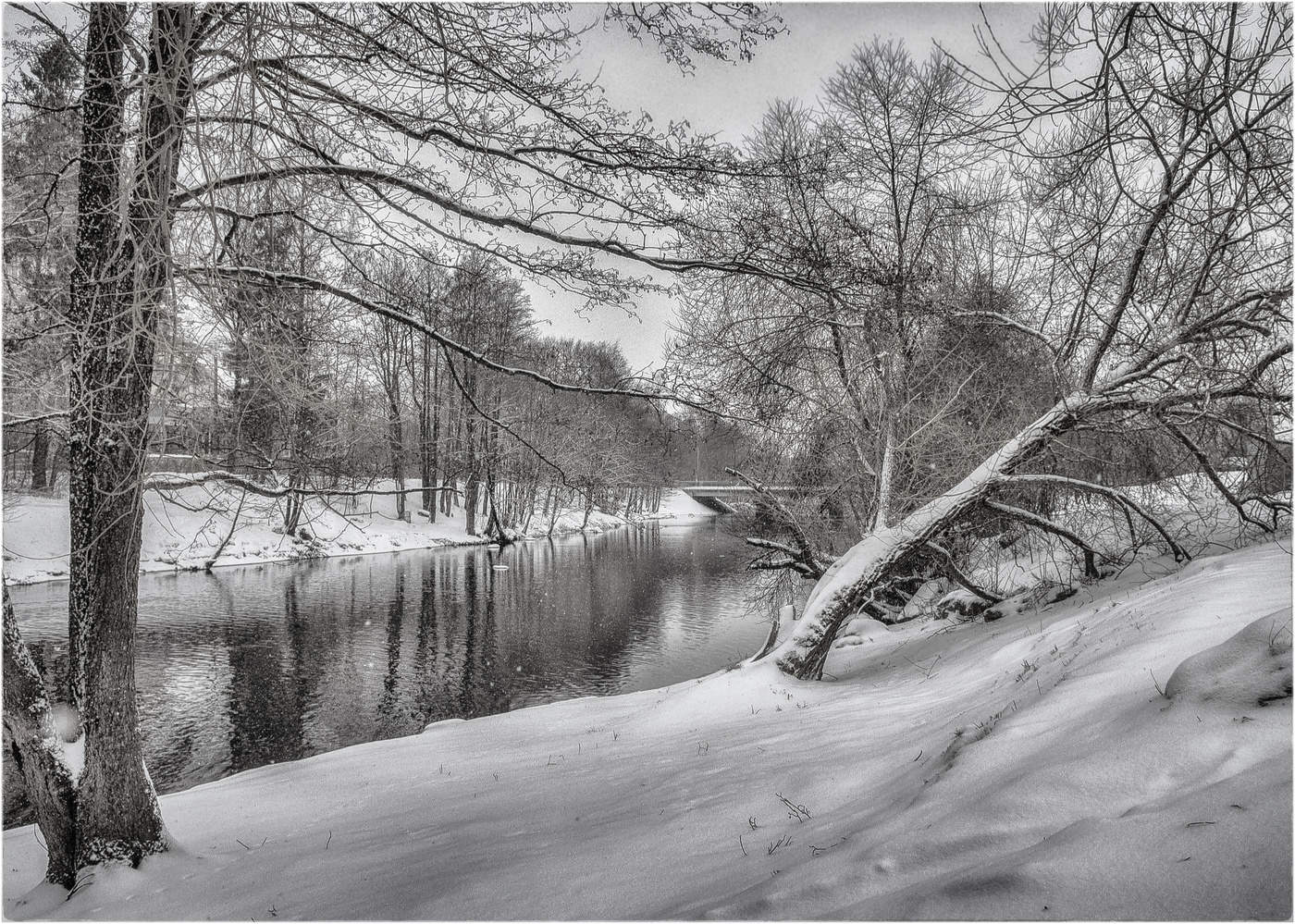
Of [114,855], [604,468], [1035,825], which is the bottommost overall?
[114,855]

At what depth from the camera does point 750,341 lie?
22.2 feet

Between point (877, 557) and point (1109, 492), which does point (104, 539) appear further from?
point (1109, 492)

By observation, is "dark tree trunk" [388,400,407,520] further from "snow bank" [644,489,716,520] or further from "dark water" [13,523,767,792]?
"snow bank" [644,489,716,520]

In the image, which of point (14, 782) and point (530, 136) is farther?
point (14, 782)

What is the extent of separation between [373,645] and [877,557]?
11348mm

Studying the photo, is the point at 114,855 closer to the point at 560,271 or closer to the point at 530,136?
the point at 560,271

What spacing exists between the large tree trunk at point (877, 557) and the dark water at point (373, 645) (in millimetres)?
5465

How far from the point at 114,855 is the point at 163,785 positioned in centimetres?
499

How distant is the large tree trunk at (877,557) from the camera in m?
6.68

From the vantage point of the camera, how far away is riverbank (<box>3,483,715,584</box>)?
17016 millimetres

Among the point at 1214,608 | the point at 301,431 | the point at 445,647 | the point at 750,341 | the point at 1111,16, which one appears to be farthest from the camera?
the point at 445,647

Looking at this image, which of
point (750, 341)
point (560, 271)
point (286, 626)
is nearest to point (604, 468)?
point (750, 341)

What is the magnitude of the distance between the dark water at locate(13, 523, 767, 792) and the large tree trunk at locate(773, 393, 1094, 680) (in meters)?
5.47

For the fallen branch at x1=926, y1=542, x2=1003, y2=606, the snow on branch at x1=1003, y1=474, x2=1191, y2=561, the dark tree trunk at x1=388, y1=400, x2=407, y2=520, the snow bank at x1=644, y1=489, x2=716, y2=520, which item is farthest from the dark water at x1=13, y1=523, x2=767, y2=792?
the snow bank at x1=644, y1=489, x2=716, y2=520
